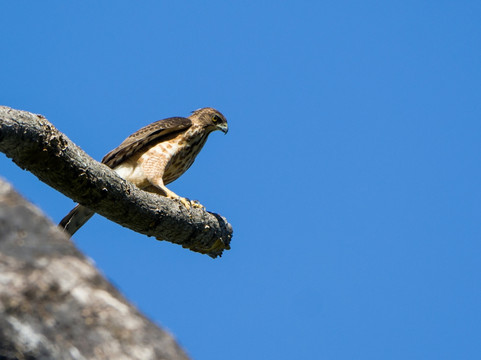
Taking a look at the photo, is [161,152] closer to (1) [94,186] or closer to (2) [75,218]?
(2) [75,218]

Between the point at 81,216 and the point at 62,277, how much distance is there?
20.1ft

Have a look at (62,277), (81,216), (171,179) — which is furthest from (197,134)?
(62,277)

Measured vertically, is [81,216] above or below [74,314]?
above

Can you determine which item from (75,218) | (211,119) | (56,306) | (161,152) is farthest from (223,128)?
(56,306)

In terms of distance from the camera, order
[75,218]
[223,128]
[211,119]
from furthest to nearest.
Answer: [223,128], [211,119], [75,218]

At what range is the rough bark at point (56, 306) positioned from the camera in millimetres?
1362

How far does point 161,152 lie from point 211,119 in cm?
109

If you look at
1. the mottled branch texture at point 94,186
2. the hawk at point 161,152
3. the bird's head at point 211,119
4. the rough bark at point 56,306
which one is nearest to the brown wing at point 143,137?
the hawk at point 161,152

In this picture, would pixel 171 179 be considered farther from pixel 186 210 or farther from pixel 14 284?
pixel 14 284

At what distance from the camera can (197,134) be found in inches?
356

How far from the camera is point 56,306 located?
139cm

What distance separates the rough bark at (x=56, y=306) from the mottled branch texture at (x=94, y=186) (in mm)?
3017

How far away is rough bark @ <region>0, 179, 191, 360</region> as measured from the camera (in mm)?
1362

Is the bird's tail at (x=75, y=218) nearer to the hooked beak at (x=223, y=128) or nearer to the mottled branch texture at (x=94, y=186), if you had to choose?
the mottled branch texture at (x=94, y=186)
